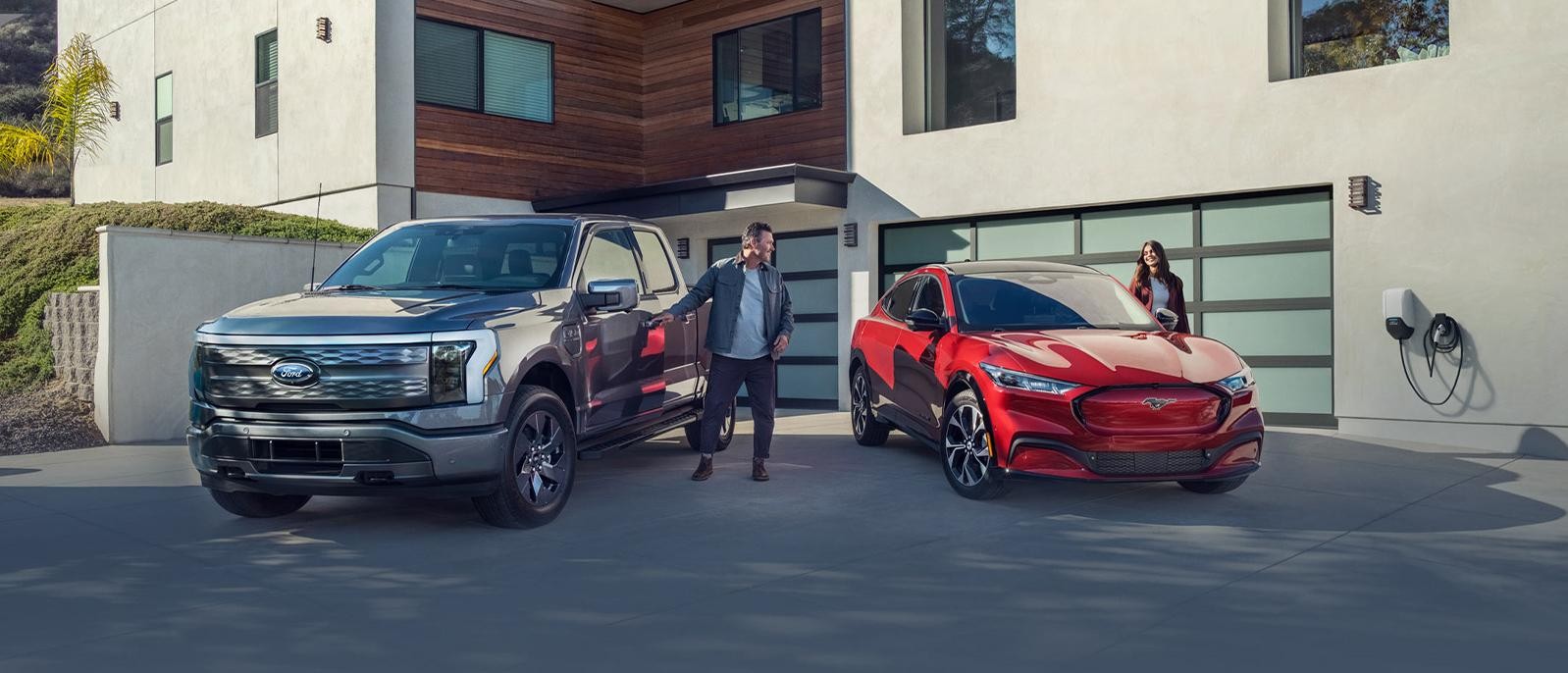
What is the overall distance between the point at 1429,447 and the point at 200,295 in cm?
1148

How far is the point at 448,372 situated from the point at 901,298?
4525 millimetres

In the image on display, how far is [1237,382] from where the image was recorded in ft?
25.0

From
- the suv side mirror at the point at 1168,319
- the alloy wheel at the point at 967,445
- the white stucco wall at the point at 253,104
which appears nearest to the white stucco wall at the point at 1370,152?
the suv side mirror at the point at 1168,319

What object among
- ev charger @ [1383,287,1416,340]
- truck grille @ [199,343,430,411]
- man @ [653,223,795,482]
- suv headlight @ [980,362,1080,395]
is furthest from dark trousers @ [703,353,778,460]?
ev charger @ [1383,287,1416,340]

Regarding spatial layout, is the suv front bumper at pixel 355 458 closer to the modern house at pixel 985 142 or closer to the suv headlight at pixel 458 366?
the suv headlight at pixel 458 366

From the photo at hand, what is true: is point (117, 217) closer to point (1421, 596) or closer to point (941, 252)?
point (941, 252)

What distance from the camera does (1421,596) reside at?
545 cm

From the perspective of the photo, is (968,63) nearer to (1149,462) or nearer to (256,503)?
(1149,462)

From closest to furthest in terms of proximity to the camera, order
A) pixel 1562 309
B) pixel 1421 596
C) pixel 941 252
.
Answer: pixel 1421 596 → pixel 1562 309 → pixel 941 252

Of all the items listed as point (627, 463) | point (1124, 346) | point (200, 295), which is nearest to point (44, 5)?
point (200, 295)

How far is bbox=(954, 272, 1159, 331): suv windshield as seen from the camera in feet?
28.2

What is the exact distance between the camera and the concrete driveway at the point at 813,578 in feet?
15.3

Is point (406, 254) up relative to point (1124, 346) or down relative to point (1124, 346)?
up

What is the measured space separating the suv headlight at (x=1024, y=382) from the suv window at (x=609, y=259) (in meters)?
2.56
